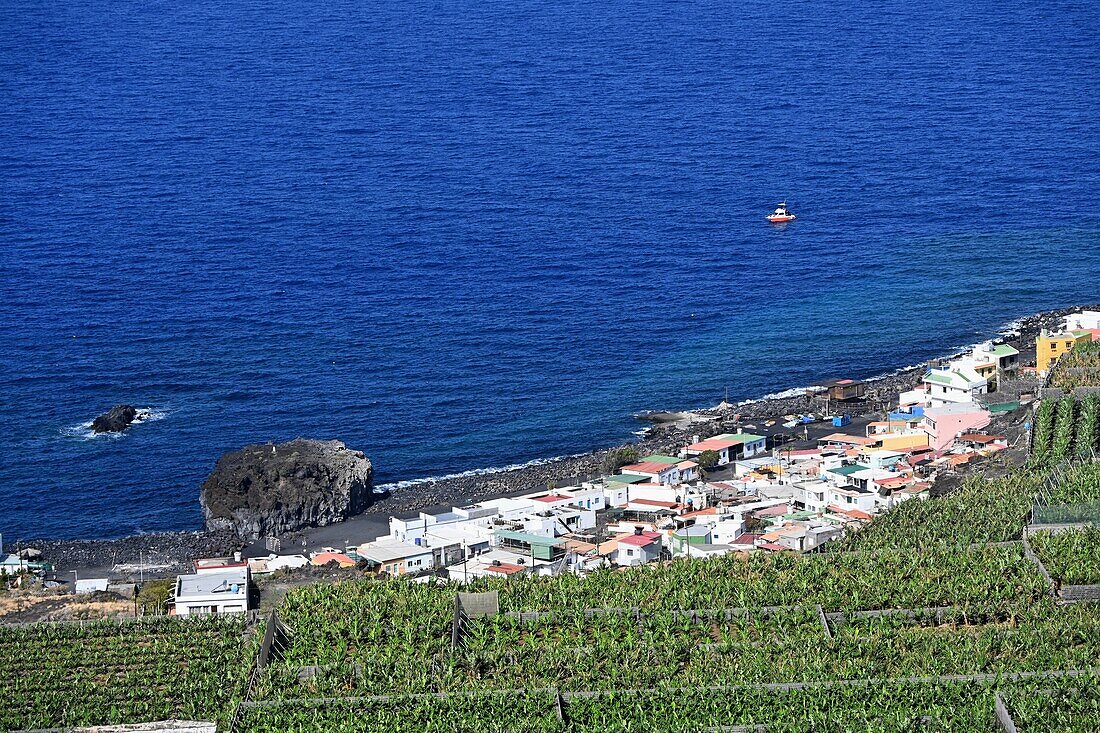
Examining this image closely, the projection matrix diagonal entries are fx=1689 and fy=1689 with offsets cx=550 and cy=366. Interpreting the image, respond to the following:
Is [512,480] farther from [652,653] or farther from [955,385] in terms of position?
[652,653]

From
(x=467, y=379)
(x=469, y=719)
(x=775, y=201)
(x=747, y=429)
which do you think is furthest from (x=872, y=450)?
(x=775, y=201)

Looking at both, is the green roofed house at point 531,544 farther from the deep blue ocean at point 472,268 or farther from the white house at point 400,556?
the deep blue ocean at point 472,268

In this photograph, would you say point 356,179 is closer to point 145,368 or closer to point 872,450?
point 145,368

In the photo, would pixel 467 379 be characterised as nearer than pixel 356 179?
Yes

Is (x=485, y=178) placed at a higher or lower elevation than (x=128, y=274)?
higher

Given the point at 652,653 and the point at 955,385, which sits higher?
the point at 955,385

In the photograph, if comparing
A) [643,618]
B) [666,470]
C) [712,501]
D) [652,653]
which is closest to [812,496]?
[712,501]

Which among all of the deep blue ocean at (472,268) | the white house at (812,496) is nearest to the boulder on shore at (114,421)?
the deep blue ocean at (472,268)
